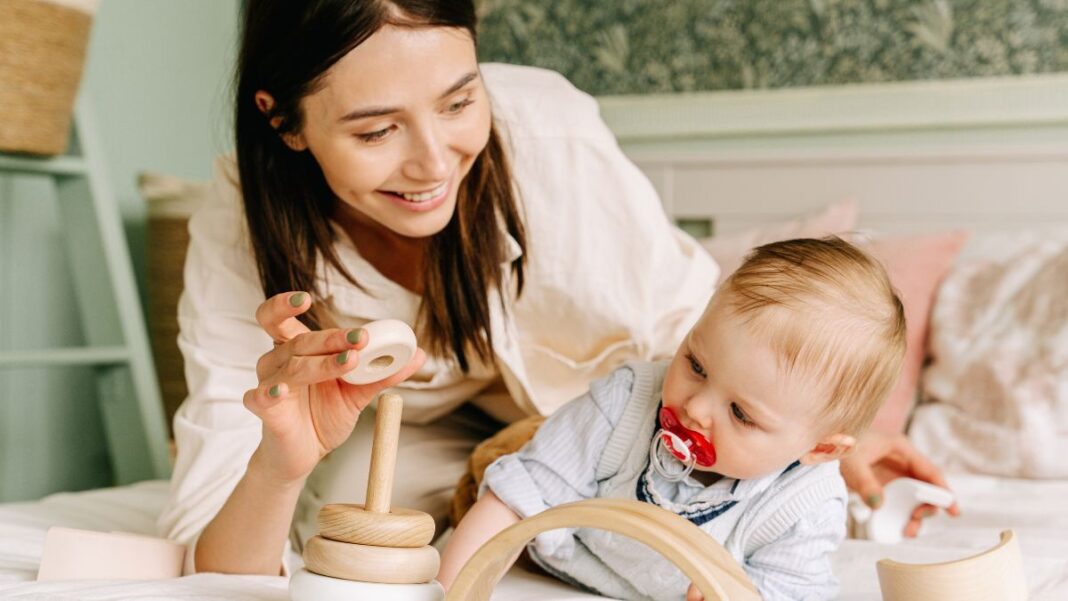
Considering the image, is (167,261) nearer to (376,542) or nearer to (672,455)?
(672,455)

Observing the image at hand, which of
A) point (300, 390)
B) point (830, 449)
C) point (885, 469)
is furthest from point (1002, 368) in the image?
point (300, 390)

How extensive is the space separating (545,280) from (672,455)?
0.61m

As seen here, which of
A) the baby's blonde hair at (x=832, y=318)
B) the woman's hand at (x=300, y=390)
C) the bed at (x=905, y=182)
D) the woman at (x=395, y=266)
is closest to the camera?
the woman's hand at (x=300, y=390)

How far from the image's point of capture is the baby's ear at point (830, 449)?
3.53 ft

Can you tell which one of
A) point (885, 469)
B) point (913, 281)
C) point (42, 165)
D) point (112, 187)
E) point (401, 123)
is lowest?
point (885, 469)

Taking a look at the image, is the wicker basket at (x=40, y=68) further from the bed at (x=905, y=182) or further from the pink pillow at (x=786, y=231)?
the pink pillow at (x=786, y=231)

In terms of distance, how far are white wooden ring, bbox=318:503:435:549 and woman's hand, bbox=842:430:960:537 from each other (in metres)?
0.78

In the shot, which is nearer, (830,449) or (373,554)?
(373,554)

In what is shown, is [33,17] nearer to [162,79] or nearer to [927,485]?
[162,79]

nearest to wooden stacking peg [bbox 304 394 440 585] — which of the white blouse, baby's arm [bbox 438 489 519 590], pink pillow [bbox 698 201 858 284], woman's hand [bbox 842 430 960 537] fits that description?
baby's arm [bbox 438 489 519 590]

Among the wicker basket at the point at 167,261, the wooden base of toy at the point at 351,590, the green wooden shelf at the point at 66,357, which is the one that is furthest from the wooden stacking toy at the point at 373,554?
the wicker basket at the point at 167,261

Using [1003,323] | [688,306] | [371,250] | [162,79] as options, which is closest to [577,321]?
[688,306]

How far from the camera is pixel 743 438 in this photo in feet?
3.41

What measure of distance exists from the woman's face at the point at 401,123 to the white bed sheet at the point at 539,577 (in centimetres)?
46
